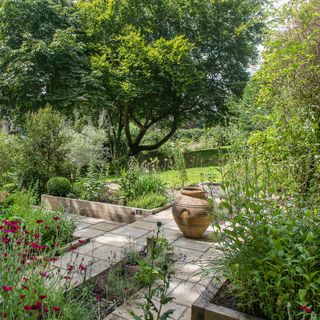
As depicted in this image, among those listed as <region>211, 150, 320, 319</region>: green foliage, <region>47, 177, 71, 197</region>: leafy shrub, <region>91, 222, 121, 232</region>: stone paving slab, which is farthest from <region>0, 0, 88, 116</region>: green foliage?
<region>211, 150, 320, 319</region>: green foliage

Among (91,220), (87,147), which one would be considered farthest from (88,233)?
(87,147)

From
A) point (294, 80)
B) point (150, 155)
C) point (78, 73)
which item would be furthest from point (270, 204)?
point (150, 155)

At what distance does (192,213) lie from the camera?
3.61 metres

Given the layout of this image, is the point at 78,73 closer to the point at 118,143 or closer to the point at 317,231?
the point at 118,143

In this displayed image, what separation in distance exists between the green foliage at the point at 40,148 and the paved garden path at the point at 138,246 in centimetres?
185

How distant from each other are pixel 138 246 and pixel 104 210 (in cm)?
158

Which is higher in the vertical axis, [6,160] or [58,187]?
[6,160]

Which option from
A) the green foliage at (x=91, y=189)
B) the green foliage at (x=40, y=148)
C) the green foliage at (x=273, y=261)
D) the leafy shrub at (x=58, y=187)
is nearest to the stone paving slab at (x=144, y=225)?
the green foliage at (x=91, y=189)

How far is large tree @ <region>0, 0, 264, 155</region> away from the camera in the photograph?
344 inches

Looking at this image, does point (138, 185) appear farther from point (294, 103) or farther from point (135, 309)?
point (135, 309)

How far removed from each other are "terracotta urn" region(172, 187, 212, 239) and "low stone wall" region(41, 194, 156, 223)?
3.86 feet

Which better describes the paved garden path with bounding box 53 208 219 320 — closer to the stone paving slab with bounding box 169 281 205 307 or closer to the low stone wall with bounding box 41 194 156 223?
the stone paving slab with bounding box 169 281 205 307

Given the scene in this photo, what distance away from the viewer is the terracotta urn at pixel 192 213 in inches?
143

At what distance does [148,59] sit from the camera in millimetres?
10070
